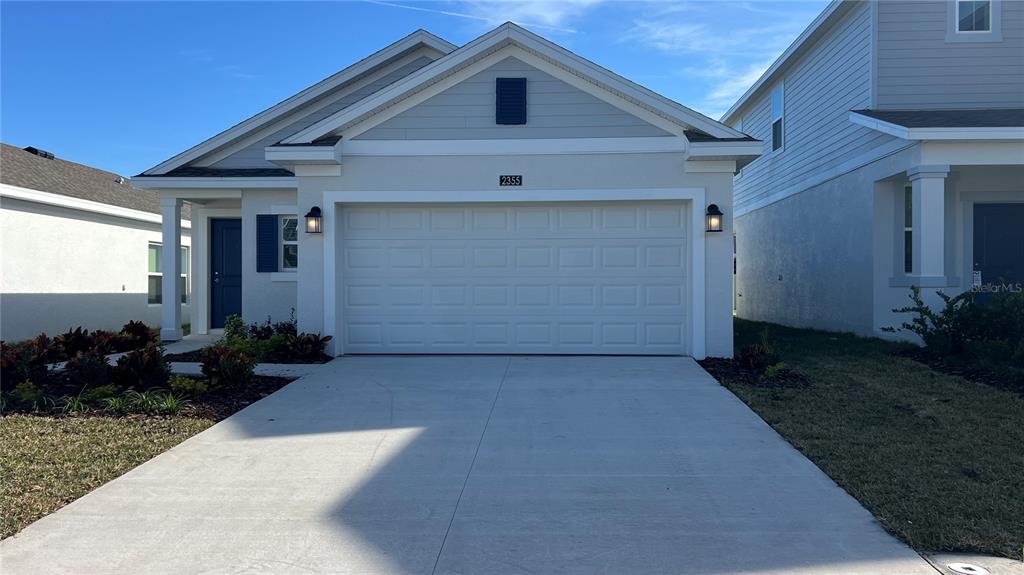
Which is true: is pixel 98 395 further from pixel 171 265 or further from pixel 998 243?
pixel 998 243

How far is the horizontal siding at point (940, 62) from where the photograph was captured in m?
12.7

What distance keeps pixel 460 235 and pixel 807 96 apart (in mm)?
9374

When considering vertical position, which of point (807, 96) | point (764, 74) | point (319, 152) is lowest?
point (319, 152)

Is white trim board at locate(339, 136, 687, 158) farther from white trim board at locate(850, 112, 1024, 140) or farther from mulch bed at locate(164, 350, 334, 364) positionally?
white trim board at locate(850, 112, 1024, 140)

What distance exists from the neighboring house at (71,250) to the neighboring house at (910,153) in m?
12.9

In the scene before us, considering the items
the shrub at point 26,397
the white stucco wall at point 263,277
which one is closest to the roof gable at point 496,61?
the white stucco wall at point 263,277

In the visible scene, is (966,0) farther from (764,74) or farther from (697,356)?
(697,356)

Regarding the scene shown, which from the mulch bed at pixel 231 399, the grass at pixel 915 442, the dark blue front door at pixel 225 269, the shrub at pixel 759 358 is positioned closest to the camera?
the grass at pixel 915 442

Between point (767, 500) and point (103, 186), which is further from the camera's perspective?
point (103, 186)

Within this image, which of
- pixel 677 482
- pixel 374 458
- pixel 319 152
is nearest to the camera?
pixel 677 482

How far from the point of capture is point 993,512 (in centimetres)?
450

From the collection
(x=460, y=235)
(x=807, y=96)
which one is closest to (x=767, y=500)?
(x=460, y=235)

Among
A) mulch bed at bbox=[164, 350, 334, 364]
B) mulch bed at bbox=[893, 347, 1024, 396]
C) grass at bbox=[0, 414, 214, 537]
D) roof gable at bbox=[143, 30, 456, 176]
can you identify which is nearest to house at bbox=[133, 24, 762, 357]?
mulch bed at bbox=[164, 350, 334, 364]

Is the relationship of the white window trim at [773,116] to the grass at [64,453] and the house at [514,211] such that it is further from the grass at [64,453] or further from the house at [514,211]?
the grass at [64,453]
